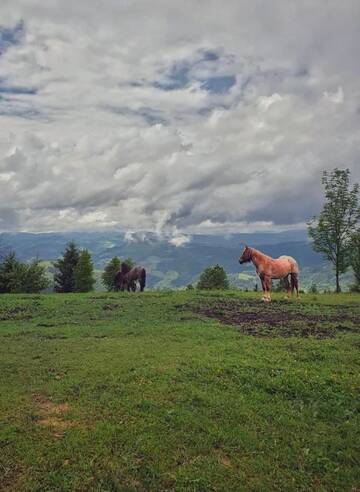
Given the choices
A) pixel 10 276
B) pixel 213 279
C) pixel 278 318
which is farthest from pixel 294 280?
pixel 213 279

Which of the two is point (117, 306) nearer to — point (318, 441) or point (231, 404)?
point (231, 404)

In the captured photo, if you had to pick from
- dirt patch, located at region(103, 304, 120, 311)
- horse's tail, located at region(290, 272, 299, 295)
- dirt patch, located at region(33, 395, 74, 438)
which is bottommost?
dirt patch, located at region(33, 395, 74, 438)

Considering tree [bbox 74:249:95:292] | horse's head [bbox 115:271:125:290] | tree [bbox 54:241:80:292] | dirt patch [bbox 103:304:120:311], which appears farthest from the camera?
tree [bbox 54:241:80:292]

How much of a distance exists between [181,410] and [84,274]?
55928 mm

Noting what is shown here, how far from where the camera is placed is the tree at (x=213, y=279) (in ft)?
233

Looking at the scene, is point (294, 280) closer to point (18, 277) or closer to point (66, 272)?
point (18, 277)

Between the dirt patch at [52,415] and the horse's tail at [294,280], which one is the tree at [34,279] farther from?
the dirt patch at [52,415]

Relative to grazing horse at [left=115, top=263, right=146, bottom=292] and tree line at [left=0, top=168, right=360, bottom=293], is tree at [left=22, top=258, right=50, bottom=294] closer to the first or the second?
tree line at [left=0, top=168, right=360, bottom=293]

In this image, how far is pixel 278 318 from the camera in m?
21.6

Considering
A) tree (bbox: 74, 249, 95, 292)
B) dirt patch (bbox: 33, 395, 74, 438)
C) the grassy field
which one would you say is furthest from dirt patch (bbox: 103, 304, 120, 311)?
tree (bbox: 74, 249, 95, 292)

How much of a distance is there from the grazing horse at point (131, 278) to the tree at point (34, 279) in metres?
16.7

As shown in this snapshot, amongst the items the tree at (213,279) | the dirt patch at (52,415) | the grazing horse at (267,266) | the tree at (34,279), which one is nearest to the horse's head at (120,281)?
the tree at (34,279)

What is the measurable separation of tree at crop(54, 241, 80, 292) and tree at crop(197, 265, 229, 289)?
2228 centimetres

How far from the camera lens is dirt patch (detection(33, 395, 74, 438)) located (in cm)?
893
